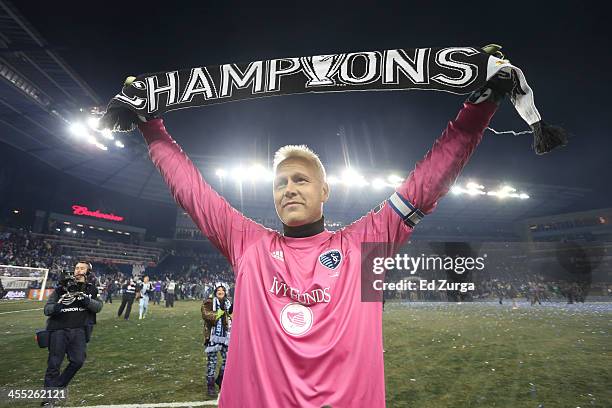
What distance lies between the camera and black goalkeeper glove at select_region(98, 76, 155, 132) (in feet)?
7.14

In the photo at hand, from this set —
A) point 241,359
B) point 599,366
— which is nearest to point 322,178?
point 241,359

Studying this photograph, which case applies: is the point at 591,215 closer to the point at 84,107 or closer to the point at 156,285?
the point at 156,285

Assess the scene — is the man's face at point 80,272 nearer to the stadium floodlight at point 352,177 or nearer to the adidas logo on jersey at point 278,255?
the adidas logo on jersey at point 278,255

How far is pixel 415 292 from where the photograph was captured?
3372 centimetres

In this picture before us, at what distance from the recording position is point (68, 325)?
593cm

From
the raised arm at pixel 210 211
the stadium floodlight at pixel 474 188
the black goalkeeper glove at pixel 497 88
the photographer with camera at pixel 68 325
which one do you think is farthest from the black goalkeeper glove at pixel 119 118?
the stadium floodlight at pixel 474 188

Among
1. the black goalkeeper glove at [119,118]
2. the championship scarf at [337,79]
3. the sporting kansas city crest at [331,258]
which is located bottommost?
the sporting kansas city crest at [331,258]

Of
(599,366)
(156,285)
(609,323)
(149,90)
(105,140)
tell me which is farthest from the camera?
(156,285)

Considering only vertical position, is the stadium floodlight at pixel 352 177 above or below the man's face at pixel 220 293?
above

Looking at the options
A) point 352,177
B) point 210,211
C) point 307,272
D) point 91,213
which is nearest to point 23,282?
point 91,213

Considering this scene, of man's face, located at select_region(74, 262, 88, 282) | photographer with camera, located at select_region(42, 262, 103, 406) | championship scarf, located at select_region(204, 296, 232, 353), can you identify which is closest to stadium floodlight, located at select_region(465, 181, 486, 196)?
championship scarf, located at select_region(204, 296, 232, 353)

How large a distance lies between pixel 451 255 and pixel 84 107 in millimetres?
42655

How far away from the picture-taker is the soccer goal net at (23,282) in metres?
21.5

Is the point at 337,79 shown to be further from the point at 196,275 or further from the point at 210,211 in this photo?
the point at 196,275
